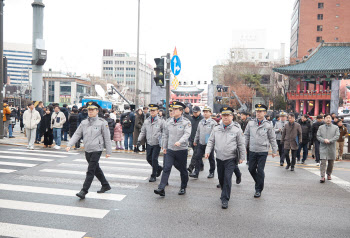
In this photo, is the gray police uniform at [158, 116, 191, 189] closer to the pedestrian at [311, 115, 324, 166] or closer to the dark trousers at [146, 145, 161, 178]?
the dark trousers at [146, 145, 161, 178]

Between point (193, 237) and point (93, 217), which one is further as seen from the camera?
point (93, 217)

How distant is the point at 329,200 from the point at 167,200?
357 centimetres

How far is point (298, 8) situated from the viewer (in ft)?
236

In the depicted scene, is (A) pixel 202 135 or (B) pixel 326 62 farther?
(B) pixel 326 62

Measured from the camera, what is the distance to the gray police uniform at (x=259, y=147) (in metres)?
7.61

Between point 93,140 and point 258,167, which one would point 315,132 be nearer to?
point 258,167

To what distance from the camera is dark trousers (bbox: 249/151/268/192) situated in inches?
297

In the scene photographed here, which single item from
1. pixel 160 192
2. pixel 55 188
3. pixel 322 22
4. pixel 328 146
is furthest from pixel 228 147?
pixel 322 22

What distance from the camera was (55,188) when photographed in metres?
7.80

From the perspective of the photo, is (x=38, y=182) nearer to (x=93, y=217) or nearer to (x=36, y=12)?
(x=93, y=217)

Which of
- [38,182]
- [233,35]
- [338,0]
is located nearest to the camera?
[38,182]

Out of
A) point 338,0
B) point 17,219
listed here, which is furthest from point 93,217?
point 338,0

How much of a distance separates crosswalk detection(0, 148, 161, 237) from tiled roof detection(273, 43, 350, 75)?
39.1 metres

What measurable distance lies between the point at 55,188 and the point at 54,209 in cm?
166
